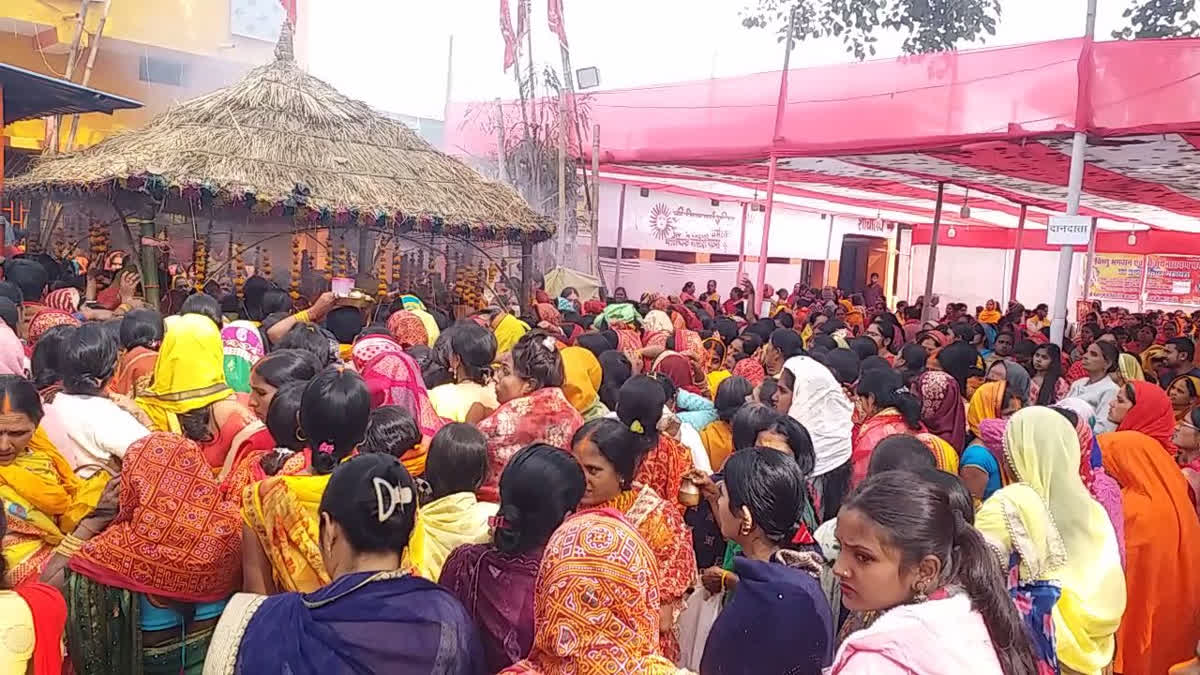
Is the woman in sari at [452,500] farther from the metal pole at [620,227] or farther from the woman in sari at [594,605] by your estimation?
the metal pole at [620,227]

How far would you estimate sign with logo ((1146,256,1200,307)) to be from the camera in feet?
71.7

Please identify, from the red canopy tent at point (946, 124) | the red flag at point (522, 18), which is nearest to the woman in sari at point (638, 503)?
the red canopy tent at point (946, 124)

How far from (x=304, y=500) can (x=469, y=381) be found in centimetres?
208

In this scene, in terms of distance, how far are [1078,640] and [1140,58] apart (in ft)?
23.3

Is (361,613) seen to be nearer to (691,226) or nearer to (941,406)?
(941,406)

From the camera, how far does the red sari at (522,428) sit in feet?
11.6

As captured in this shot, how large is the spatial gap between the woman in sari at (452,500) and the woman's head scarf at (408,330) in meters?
3.38

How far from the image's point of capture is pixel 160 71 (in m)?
18.0

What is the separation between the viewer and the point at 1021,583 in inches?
109

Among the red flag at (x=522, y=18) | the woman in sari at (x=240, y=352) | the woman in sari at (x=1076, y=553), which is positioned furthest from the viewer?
the red flag at (x=522, y=18)

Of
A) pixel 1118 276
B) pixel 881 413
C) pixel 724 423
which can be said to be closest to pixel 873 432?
pixel 881 413

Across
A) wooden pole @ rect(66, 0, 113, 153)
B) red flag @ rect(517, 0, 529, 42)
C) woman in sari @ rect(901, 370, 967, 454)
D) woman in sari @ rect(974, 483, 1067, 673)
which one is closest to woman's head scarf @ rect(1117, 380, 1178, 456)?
woman in sari @ rect(901, 370, 967, 454)

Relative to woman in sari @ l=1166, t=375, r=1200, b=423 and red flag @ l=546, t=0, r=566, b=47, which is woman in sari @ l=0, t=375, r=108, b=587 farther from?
red flag @ l=546, t=0, r=566, b=47

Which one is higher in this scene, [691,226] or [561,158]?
[561,158]
